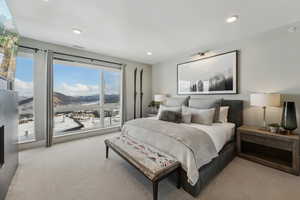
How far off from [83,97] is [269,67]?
4741mm

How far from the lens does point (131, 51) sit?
3779 millimetres

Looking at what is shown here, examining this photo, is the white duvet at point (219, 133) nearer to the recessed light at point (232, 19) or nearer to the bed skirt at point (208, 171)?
the bed skirt at point (208, 171)

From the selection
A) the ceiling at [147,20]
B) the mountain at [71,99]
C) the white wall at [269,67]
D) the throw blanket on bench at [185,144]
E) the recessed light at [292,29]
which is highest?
the ceiling at [147,20]

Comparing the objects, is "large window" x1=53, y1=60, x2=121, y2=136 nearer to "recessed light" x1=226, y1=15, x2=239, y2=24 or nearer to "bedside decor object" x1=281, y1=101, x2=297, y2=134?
"recessed light" x1=226, y1=15, x2=239, y2=24

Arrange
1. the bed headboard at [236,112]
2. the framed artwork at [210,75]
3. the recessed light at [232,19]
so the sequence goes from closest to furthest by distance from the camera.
A: 1. the recessed light at [232,19]
2. the bed headboard at [236,112]
3. the framed artwork at [210,75]

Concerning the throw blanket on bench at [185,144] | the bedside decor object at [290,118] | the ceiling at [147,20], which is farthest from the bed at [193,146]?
the ceiling at [147,20]

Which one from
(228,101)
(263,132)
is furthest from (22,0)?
(263,132)

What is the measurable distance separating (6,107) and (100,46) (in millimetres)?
2350

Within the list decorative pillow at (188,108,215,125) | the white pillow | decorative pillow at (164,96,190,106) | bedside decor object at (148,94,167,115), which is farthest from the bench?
bedside decor object at (148,94,167,115)

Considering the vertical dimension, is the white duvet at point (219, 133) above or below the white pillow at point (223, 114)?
below

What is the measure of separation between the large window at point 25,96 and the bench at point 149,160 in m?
2.40

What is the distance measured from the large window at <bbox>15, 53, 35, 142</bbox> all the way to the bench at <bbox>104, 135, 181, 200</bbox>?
240 cm

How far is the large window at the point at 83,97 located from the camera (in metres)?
3.56

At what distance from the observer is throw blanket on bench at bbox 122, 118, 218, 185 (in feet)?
5.26
